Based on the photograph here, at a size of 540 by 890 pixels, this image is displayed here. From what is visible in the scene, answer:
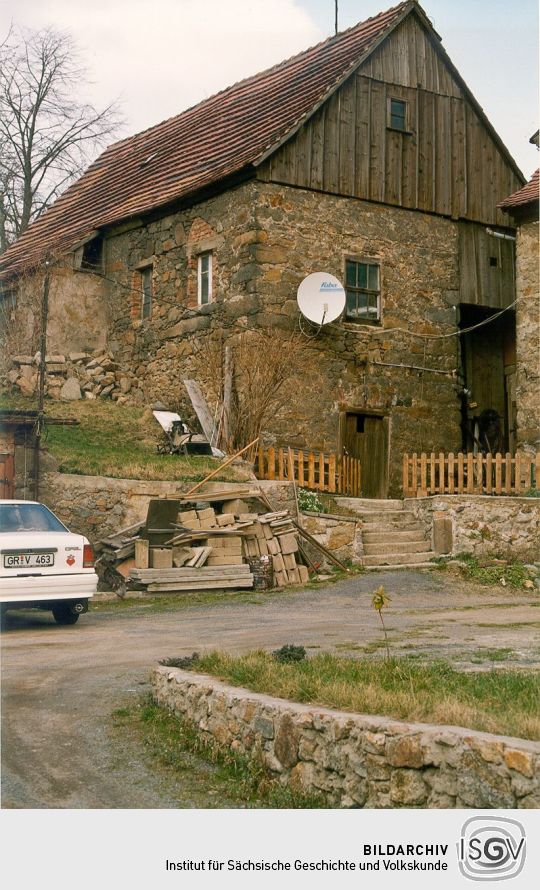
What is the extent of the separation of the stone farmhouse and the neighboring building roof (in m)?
0.08

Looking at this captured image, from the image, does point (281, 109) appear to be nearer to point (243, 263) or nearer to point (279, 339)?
point (243, 263)

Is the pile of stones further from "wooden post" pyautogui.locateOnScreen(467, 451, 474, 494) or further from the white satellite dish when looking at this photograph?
"wooden post" pyautogui.locateOnScreen(467, 451, 474, 494)

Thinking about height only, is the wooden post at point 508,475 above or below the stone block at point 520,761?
above

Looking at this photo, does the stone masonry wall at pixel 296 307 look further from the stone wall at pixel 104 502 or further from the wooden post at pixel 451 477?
the stone wall at pixel 104 502

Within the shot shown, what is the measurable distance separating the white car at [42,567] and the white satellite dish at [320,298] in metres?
9.34

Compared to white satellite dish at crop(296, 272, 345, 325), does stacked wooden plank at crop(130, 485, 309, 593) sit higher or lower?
lower

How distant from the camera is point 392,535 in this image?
17.9 m

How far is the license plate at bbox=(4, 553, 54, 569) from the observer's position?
11461mm

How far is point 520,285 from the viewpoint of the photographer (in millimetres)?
21828

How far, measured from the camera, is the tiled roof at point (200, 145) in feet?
70.8

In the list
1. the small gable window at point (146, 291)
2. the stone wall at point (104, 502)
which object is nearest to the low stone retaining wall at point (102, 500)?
the stone wall at point (104, 502)

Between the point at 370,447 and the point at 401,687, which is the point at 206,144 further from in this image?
the point at 401,687

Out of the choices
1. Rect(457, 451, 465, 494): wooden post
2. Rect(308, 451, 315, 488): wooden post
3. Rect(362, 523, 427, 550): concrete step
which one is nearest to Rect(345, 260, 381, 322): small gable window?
Rect(308, 451, 315, 488): wooden post
